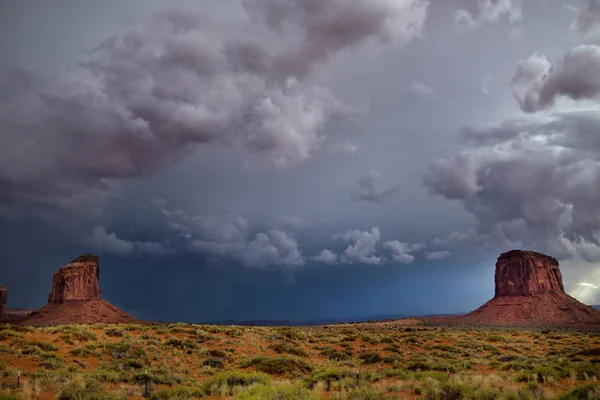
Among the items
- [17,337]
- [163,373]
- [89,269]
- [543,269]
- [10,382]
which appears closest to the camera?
[10,382]

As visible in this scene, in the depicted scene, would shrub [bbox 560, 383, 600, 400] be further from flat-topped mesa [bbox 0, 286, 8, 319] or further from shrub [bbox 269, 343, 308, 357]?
flat-topped mesa [bbox 0, 286, 8, 319]

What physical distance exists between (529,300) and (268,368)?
12070 centimetres

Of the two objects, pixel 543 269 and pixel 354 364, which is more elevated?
pixel 543 269

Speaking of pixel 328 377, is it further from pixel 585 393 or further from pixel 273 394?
pixel 585 393

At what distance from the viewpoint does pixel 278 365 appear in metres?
25.3

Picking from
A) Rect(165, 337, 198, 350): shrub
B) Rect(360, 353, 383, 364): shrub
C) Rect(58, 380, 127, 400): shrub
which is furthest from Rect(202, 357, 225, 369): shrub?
Rect(58, 380, 127, 400): shrub

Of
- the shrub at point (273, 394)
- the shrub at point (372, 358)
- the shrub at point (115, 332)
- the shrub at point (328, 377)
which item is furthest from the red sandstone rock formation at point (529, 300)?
the shrub at point (273, 394)

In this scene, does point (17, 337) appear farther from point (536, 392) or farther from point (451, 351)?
point (451, 351)

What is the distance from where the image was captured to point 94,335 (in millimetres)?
32969

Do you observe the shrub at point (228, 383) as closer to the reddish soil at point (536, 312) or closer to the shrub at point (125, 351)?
the shrub at point (125, 351)

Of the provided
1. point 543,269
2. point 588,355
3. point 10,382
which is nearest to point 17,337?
point 10,382

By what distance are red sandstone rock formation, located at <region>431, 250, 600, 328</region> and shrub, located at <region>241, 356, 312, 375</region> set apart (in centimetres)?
9700

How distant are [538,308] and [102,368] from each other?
123m

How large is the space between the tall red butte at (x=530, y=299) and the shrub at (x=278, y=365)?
318ft
